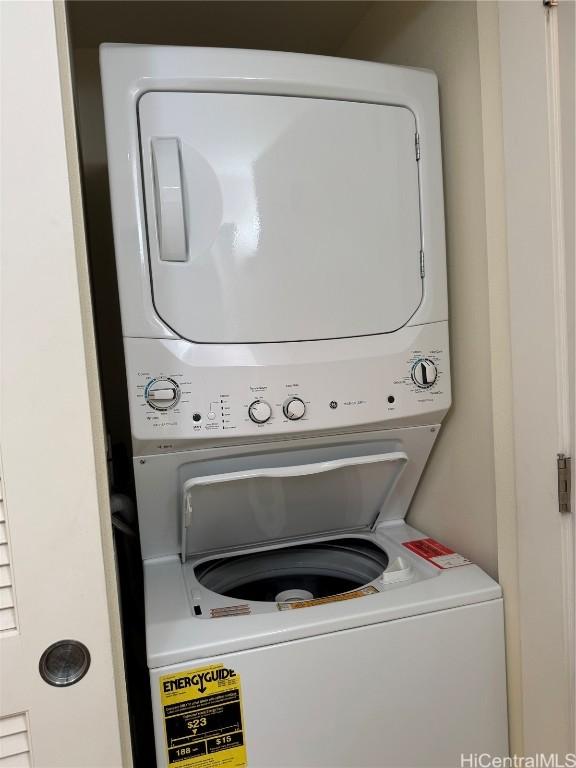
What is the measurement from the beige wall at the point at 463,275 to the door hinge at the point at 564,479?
23cm

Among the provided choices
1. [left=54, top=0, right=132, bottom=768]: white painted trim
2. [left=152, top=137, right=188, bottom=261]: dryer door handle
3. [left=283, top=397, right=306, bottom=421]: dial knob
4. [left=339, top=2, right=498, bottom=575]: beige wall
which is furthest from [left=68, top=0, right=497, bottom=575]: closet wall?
[left=54, top=0, right=132, bottom=768]: white painted trim

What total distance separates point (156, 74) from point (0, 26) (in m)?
0.50

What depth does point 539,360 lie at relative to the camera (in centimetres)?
144

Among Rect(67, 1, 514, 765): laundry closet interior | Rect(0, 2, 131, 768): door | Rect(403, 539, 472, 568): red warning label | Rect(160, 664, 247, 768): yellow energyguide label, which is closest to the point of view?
Rect(0, 2, 131, 768): door

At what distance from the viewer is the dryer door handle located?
1.45 metres

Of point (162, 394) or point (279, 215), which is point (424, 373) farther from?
point (162, 394)

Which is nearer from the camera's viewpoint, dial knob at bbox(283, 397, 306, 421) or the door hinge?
the door hinge

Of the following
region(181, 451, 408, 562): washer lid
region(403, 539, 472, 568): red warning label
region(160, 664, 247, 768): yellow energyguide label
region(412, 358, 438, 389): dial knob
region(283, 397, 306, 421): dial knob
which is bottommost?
region(160, 664, 247, 768): yellow energyguide label

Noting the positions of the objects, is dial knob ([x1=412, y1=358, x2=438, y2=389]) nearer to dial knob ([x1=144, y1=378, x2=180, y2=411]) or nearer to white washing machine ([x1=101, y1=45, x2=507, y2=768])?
white washing machine ([x1=101, y1=45, x2=507, y2=768])

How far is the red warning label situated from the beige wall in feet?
0.12

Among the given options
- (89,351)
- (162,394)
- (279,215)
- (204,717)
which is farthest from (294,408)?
(204,717)

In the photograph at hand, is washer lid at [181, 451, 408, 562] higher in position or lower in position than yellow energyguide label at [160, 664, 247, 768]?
higher

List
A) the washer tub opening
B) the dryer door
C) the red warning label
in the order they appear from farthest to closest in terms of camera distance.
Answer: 1. the washer tub opening
2. the red warning label
3. the dryer door

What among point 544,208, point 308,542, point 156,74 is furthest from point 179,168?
point 308,542
